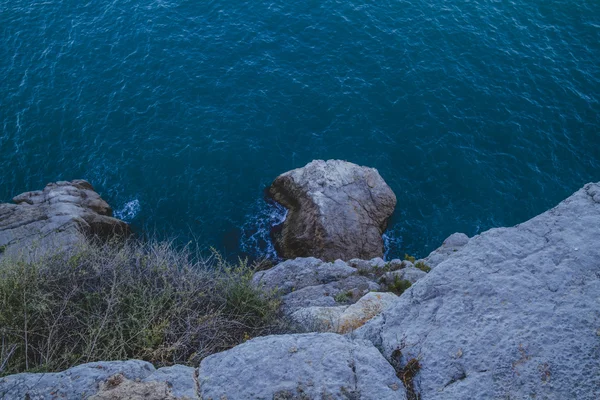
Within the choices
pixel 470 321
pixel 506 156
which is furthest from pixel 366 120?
pixel 470 321

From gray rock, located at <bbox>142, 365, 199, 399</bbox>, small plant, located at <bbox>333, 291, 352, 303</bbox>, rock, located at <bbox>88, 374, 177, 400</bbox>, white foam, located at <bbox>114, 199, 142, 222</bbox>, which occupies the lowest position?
white foam, located at <bbox>114, 199, 142, 222</bbox>

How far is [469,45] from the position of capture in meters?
45.9

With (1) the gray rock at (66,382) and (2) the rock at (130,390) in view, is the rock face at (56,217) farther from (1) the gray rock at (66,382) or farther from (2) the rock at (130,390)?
(2) the rock at (130,390)

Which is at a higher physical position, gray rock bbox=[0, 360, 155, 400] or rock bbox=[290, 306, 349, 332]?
gray rock bbox=[0, 360, 155, 400]

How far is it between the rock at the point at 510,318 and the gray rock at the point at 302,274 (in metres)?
11.0

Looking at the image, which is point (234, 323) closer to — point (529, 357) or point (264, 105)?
point (529, 357)

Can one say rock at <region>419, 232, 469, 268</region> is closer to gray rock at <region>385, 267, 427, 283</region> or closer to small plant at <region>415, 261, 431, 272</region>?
small plant at <region>415, 261, 431, 272</region>

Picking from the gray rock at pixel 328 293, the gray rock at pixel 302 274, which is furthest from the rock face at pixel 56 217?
the gray rock at pixel 328 293

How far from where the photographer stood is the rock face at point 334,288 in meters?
18.1

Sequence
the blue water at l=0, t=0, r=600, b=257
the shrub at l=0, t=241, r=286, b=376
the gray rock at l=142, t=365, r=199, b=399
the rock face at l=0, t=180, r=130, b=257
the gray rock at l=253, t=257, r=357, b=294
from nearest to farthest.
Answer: the gray rock at l=142, t=365, r=199, b=399
the shrub at l=0, t=241, r=286, b=376
the gray rock at l=253, t=257, r=357, b=294
the rock face at l=0, t=180, r=130, b=257
the blue water at l=0, t=0, r=600, b=257

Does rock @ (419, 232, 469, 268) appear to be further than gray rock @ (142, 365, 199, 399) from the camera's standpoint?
Yes

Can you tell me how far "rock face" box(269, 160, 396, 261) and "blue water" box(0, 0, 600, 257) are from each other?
5.01 ft

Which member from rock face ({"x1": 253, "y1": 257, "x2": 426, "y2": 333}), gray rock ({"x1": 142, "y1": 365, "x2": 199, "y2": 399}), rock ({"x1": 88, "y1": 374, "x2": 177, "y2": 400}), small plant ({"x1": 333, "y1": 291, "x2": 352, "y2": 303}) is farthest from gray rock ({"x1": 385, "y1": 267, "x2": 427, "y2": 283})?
rock ({"x1": 88, "y1": 374, "x2": 177, "y2": 400})

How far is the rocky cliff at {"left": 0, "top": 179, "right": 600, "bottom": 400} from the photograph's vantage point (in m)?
11.2
